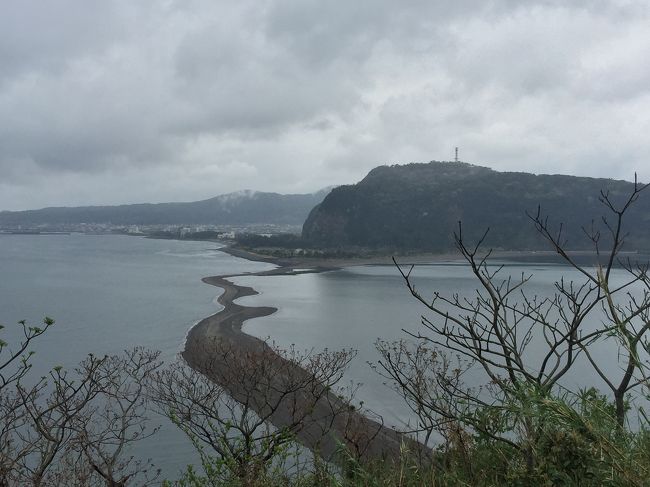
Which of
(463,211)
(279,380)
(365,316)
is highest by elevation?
(463,211)

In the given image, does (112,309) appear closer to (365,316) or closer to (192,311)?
(192,311)

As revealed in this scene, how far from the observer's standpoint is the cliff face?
244 feet

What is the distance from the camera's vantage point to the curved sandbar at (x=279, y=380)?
25.2 feet

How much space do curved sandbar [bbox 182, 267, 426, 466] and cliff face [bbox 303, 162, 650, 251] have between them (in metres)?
49.3

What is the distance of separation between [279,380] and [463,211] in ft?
246

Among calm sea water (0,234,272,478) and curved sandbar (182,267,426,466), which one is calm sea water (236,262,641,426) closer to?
curved sandbar (182,267,426,466)

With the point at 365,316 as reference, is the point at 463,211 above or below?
above

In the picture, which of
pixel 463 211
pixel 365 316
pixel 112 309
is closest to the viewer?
pixel 365 316

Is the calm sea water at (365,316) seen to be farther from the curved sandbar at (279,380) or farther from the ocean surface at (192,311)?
the curved sandbar at (279,380)

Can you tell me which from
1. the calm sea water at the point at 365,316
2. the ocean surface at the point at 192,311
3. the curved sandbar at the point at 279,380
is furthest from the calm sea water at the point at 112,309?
the calm sea water at the point at 365,316

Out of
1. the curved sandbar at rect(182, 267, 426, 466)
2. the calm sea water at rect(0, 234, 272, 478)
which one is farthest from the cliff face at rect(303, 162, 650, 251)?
the curved sandbar at rect(182, 267, 426, 466)

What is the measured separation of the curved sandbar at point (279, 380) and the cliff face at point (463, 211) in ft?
162

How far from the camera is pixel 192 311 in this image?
→ 83.8 ft

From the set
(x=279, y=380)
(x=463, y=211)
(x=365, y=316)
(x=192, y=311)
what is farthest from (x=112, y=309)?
(x=463, y=211)
